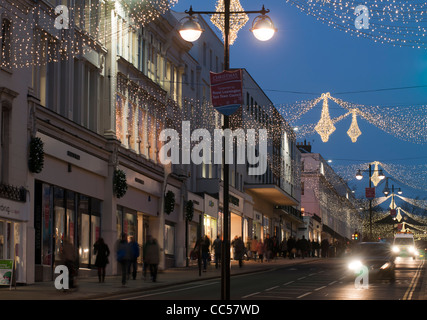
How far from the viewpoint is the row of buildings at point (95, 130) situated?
28266mm

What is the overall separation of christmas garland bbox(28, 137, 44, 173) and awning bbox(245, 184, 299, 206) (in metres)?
42.8

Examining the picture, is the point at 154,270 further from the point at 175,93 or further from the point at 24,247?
the point at 175,93

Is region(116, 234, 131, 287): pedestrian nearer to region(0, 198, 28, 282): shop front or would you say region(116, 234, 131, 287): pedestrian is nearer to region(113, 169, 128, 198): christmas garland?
region(0, 198, 28, 282): shop front

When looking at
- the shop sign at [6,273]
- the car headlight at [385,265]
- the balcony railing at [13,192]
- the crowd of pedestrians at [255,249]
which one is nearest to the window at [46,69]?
the balcony railing at [13,192]

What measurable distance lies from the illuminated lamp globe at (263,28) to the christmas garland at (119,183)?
18.5 m

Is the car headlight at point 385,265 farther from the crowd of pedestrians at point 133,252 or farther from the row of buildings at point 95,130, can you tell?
the row of buildings at point 95,130

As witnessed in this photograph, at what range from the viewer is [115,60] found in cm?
3884

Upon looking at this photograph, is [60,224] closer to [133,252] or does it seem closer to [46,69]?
[133,252]

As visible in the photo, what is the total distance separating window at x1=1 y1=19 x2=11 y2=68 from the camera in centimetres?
2786

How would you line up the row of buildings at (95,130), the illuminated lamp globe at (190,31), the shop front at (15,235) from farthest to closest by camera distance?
the row of buildings at (95,130)
the shop front at (15,235)
the illuminated lamp globe at (190,31)

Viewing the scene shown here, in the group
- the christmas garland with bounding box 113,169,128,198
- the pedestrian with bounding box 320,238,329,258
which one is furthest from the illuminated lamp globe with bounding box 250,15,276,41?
the pedestrian with bounding box 320,238,329,258

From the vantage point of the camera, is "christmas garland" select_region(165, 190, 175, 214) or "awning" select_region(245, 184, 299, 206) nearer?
"christmas garland" select_region(165, 190, 175, 214)

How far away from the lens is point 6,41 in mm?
28188

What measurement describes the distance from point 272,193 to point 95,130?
4050cm
